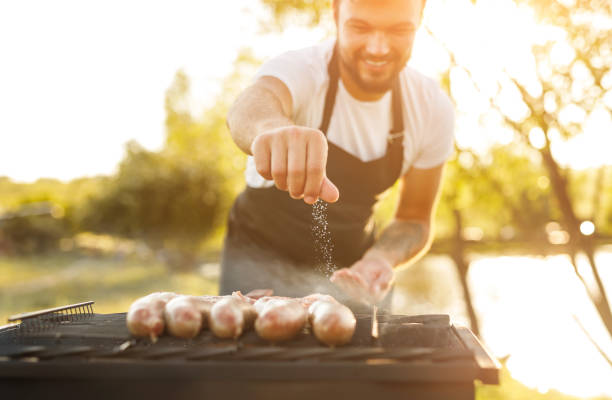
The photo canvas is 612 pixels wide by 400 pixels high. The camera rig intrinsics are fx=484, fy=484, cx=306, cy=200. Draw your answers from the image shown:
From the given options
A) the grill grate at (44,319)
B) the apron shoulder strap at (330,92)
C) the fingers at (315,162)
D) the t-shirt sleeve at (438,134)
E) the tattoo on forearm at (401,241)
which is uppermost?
the apron shoulder strap at (330,92)

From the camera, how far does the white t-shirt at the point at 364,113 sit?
2424 millimetres

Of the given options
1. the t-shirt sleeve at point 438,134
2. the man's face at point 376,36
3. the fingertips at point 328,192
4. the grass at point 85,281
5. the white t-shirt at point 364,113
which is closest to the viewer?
the fingertips at point 328,192

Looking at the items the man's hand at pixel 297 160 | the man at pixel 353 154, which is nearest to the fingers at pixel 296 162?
the man's hand at pixel 297 160

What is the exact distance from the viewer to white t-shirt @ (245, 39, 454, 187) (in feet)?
7.95

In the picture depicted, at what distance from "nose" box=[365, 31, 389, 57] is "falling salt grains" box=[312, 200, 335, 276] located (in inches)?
30.3

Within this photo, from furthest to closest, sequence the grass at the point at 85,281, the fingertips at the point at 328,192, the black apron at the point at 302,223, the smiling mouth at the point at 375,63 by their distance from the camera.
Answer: the grass at the point at 85,281 < the black apron at the point at 302,223 < the smiling mouth at the point at 375,63 < the fingertips at the point at 328,192

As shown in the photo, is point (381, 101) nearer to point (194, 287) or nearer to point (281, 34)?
point (281, 34)

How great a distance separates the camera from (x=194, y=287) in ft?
51.8

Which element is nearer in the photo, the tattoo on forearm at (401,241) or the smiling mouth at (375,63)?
the smiling mouth at (375,63)

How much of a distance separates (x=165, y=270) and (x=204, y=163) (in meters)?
4.68

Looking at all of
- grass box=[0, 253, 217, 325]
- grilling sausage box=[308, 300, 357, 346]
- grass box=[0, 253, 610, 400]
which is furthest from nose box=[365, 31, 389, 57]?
grass box=[0, 253, 217, 325]

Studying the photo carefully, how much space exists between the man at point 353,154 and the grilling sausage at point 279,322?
2.50ft

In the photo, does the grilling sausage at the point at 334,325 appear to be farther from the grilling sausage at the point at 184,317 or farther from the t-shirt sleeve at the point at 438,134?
the t-shirt sleeve at the point at 438,134

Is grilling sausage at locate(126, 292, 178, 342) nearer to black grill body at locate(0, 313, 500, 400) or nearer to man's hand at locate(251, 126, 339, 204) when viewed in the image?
black grill body at locate(0, 313, 500, 400)
